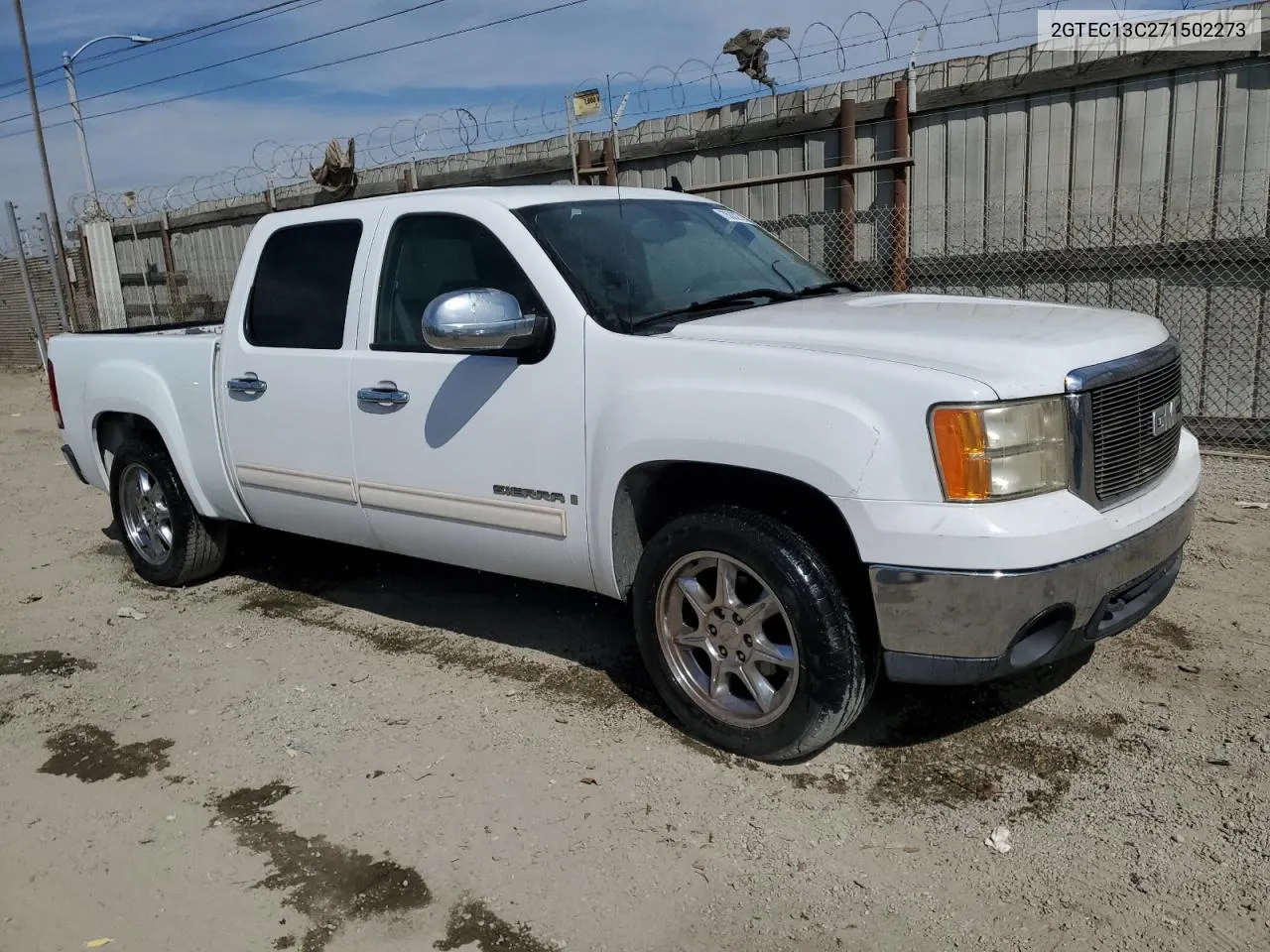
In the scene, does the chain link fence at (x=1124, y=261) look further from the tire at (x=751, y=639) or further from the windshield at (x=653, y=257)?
the tire at (x=751, y=639)

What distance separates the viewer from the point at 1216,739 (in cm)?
354

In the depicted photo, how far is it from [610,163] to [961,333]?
24.8 feet

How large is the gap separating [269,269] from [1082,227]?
5.71 meters

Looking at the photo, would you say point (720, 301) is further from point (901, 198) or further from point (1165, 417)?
point (901, 198)

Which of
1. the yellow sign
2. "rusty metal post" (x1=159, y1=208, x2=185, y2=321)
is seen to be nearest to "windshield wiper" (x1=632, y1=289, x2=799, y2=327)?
the yellow sign

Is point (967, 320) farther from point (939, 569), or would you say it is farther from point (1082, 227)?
point (1082, 227)

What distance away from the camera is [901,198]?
8.33m

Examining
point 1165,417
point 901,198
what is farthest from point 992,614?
point 901,198

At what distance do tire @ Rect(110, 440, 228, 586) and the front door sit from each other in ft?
5.83

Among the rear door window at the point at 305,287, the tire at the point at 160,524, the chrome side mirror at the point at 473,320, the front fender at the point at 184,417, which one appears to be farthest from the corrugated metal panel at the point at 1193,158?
the tire at the point at 160,524

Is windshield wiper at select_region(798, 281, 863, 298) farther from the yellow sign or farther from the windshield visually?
the yellow sign

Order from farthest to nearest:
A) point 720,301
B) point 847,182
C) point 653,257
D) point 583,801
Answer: point 847,182 < point 653,257 < point 720,301 < point 583,801

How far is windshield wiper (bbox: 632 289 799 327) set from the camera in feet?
12.5

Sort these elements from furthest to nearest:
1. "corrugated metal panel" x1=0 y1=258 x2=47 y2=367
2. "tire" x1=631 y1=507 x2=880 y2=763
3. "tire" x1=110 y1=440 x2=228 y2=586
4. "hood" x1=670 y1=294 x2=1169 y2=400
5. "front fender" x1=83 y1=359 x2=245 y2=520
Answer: "corrugated metal panel" x1=0 y1=258 x2=47 y2=367 < "tire" x1=110 y1=440 x2=228 y2=586 < "front fender" x1=83 y1=359 x2=245 y2=520 < "tire" x1=631 y1=507 x2=880 y2=763 < "hood" x1=670 y1=294 x2=1169 y2=400
